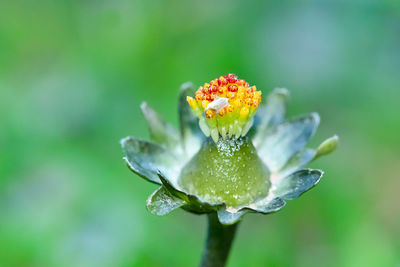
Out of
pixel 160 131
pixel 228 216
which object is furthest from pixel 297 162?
pixel 160 131

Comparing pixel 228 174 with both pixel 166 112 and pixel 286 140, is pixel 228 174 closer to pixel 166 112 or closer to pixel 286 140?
pixel 286 140

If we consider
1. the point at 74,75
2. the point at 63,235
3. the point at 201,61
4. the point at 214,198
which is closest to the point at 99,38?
the point at 74,75

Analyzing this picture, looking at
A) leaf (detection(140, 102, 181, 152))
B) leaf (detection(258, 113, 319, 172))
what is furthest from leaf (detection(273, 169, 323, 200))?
leaf (detection(140, 102, 181, 152))

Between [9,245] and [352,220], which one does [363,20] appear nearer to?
[352,220]

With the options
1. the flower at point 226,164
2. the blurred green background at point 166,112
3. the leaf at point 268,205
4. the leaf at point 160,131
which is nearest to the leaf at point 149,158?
the flower at point 226,164

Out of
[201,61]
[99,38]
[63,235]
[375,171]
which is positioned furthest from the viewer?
[99,38]
